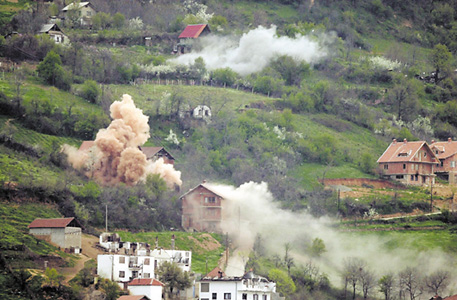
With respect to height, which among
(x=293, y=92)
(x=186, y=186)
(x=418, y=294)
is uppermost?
(x=293, y=92)

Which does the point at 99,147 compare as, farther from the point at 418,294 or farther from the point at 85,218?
the point at 418,294

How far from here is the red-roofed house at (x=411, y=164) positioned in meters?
149

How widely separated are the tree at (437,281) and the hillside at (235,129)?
719mm

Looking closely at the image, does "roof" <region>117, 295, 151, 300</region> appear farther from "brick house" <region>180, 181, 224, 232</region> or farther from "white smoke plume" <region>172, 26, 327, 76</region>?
"white smoke plume" <region>172, 26, 327, 76</region>

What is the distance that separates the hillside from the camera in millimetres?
118000

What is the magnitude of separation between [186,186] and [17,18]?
153ft

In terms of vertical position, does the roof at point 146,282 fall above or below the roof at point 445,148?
below

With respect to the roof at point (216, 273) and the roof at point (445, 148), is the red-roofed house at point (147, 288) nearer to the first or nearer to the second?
the roof at point (216, 273)

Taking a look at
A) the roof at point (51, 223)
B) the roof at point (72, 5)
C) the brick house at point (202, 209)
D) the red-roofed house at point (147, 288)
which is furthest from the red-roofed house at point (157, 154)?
the roof at point (72, 5)

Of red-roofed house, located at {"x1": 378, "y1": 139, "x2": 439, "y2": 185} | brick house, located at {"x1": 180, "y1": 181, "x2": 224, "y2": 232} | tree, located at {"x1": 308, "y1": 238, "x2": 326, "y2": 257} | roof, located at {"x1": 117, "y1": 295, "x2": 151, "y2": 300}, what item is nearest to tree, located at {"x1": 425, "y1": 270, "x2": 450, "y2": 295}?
tree, located at {"x1": 308, "y1": 238, "x2": 326, "y2": 257}

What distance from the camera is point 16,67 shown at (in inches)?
6073

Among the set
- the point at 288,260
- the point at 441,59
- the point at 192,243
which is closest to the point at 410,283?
the point at 288,260

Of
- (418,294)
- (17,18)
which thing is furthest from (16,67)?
(418,294)

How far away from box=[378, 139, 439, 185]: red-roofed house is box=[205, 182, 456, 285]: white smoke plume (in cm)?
2140
